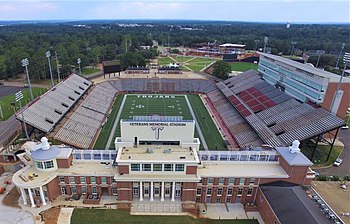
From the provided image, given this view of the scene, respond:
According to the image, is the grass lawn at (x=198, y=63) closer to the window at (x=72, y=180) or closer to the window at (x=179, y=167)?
the window at (x=179, y=167)

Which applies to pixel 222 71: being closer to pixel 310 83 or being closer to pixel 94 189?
pixel 310 83

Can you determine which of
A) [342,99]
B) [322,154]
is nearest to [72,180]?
[322,154]

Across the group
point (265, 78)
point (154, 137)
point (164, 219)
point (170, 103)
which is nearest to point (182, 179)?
point (164, 219)

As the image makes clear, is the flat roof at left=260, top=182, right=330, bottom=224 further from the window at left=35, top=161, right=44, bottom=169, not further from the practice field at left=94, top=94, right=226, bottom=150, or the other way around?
the window at left=35, top=161, right=44, bottom=169

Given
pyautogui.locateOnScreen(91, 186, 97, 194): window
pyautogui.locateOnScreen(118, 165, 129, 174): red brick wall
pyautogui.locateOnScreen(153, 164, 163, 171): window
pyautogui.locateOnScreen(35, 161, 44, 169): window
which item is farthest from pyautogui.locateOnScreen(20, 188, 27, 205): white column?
pyautogui.locateOnScreen(153, 164, 163, 171): window

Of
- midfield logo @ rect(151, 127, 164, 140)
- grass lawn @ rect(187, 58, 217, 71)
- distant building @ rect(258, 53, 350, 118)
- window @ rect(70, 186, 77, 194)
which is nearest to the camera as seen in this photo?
window @ rect(70, 186, 77, 194)

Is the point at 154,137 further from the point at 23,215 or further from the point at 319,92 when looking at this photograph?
the point at 319,92
